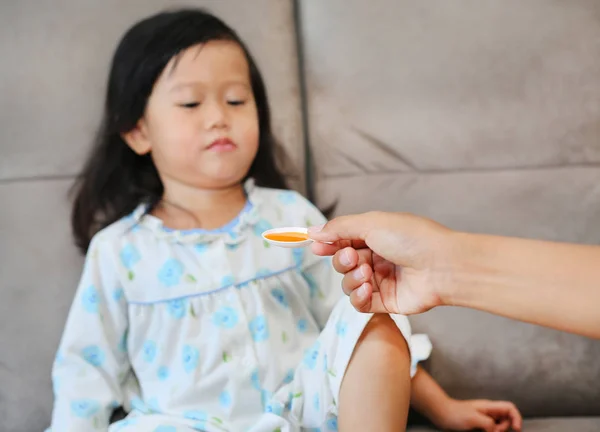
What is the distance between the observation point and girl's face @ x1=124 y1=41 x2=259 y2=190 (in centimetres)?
101

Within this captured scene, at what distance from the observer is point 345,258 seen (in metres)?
0.81

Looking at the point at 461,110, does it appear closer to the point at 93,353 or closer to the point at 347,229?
the point at 347,229

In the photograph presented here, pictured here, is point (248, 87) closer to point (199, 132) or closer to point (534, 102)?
point (199, 132)

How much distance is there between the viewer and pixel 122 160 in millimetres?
1153

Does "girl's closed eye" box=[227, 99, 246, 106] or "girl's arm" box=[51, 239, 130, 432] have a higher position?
"girl's closed eye" box=[227, 99, 246, 106]

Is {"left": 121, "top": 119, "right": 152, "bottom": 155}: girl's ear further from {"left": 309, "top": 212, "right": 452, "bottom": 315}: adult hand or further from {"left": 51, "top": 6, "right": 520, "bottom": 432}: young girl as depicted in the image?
{"left": 309, "top": 212, "right": 452, "bottom": 315}: adult hand

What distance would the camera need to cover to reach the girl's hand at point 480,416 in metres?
0.93

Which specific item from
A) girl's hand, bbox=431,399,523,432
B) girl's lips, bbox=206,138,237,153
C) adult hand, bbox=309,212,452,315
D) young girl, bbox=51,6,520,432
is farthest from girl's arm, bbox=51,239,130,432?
girl's hand, bbox=431,399,523,432

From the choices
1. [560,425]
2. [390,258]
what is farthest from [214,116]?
[560,425]

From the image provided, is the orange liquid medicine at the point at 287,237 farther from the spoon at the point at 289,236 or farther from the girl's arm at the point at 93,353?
the girl's arm at the point at 93,353

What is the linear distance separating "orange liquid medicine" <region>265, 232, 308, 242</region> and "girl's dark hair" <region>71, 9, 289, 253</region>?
13.2 inches

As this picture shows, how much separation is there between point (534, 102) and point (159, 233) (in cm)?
73

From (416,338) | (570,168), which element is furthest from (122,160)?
(570,168)

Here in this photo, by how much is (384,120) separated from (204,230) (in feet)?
1.33
